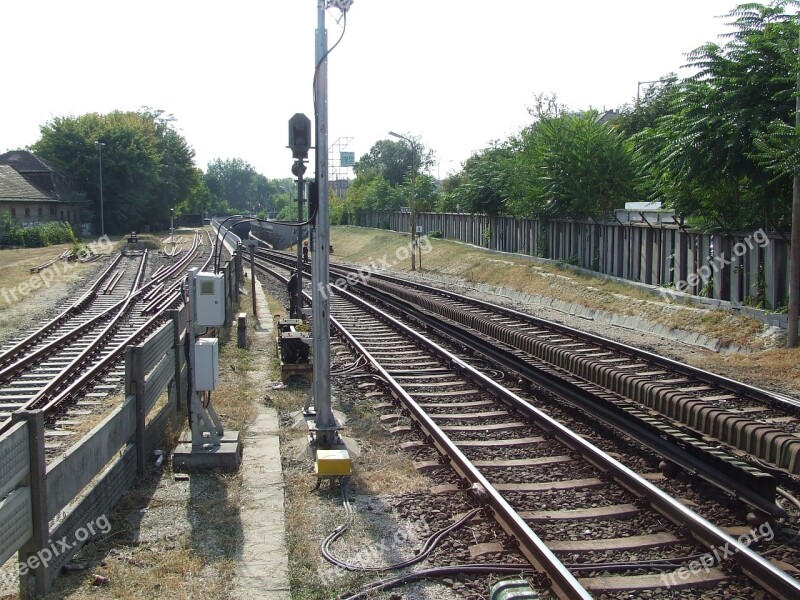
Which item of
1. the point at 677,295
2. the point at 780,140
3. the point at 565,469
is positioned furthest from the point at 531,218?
the point at 565,469

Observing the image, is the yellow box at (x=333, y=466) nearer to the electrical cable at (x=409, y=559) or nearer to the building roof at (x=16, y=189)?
the electrical cable at (x=409, y=559)

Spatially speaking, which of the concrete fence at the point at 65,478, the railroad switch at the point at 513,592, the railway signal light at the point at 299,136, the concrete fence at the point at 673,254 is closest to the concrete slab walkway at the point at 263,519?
the concrete fence at the point at 65,478

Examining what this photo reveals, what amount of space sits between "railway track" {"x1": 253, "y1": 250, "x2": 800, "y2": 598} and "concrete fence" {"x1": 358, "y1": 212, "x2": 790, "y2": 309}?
8757 mm

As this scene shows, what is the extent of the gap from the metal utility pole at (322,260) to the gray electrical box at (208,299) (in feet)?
3.37

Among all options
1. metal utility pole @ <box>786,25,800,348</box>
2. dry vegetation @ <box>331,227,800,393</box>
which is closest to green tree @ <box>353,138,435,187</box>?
dry vegetation @ <box>331,227,800,393</box>

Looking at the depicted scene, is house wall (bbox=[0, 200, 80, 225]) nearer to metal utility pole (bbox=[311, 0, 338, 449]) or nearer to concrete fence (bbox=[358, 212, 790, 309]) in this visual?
concrete fence (bbox=[358, 212, 790, 309])

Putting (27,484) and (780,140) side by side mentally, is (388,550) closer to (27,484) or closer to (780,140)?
(27,484)

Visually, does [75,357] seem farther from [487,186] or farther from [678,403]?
[487,186]

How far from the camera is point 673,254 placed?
2130cm

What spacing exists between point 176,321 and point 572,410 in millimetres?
4975

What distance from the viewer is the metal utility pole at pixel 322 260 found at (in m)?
8.05

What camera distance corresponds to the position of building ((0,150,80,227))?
57781mm

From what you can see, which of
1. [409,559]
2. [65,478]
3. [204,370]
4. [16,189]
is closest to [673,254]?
[204,370]

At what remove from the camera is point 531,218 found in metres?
33.2
